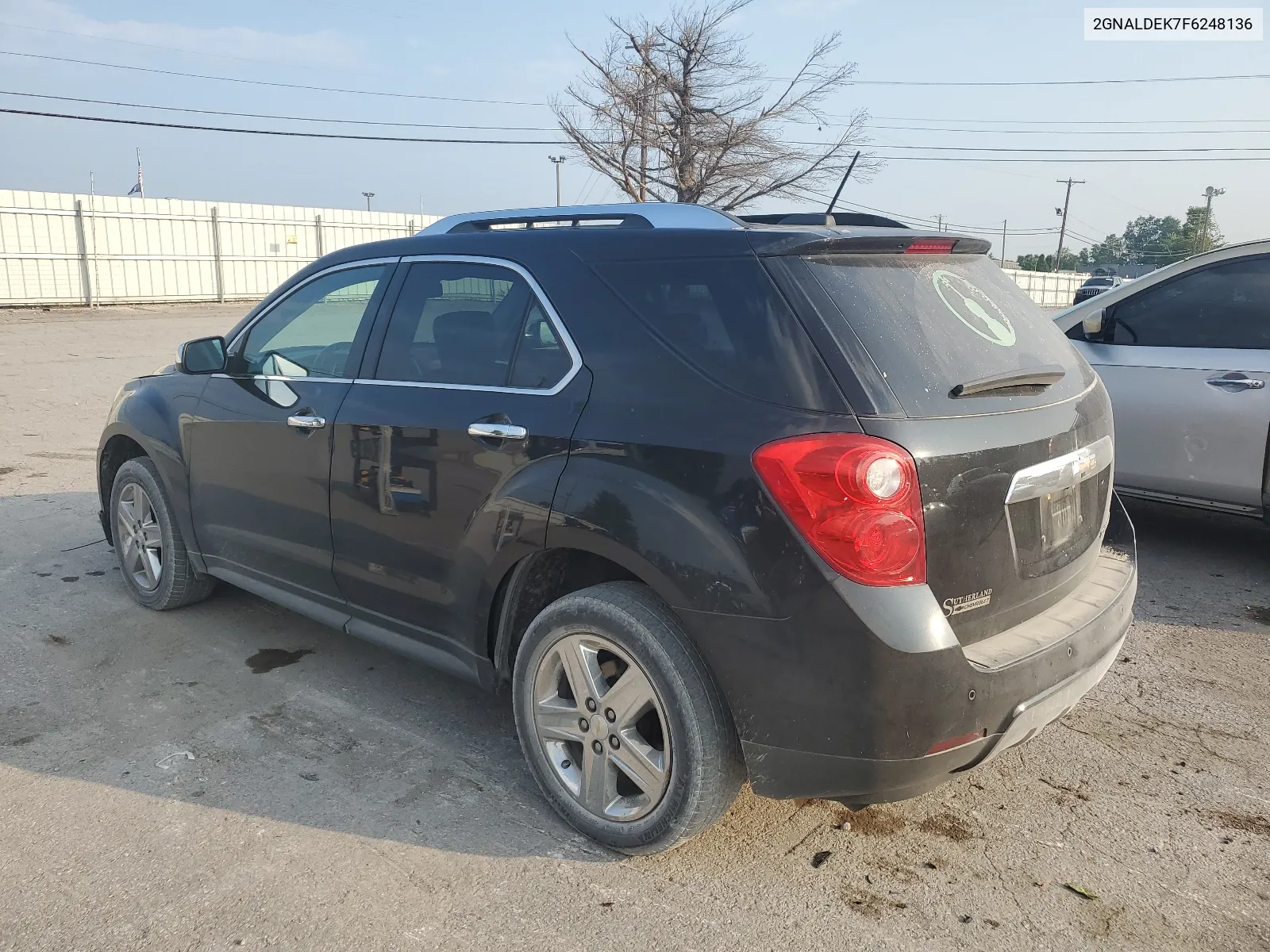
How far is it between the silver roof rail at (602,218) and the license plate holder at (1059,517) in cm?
118

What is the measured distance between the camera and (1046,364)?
304 cm

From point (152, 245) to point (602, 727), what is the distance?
92.9ft

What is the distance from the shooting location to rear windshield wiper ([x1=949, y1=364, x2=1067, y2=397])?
8.71 feet

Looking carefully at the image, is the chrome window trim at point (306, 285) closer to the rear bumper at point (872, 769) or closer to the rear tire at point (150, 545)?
the rear tire at point (150, 545)

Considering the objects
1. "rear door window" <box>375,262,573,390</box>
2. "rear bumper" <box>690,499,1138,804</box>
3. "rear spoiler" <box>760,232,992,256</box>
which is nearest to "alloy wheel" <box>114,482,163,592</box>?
"rear door window" <box>375,262,573,390</box>

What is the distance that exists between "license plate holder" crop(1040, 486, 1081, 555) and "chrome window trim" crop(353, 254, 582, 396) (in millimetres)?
1394

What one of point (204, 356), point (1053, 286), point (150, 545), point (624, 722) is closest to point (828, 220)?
point (624, 722)

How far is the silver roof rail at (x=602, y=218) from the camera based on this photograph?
2.96 meters

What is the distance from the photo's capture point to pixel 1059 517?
9.41 ft

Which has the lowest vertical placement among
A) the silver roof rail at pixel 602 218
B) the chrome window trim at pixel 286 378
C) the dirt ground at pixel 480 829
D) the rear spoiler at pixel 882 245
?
the dirt ground at pixel 480 829

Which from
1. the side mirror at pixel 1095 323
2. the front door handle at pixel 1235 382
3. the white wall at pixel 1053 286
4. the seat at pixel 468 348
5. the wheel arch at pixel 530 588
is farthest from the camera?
the white wall at pixel 1053 286

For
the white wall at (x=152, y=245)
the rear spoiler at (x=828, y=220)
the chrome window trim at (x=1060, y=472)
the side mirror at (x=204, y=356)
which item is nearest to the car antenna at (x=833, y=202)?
the rear spoiler at (x=828, y=220)

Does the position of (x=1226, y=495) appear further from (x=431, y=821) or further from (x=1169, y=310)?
(x=431, y=821)

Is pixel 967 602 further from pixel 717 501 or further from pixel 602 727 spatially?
pixel 602 727
